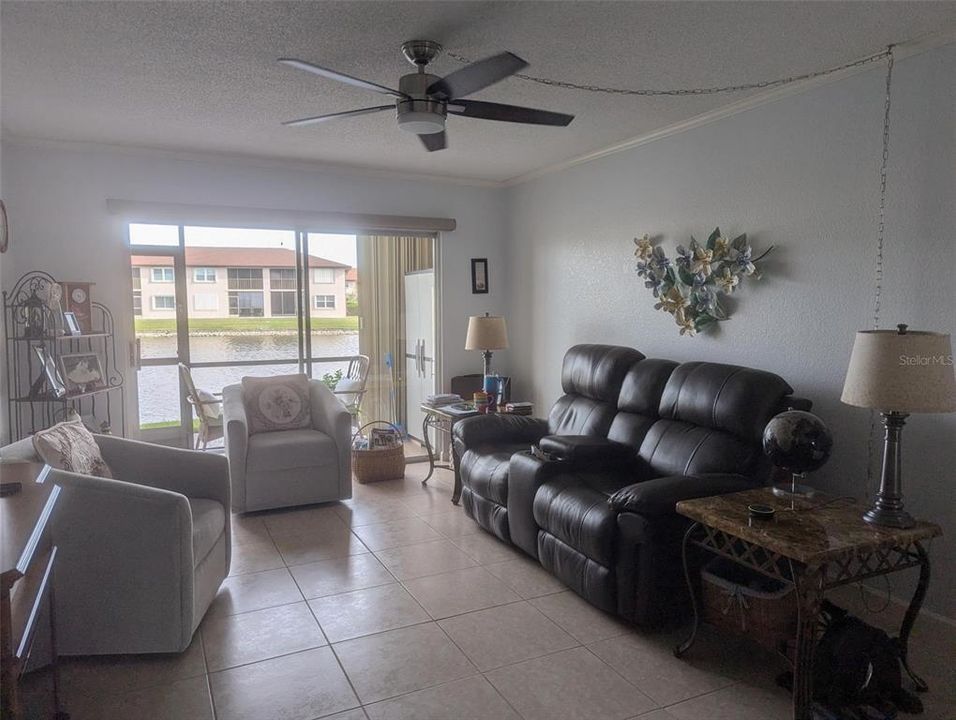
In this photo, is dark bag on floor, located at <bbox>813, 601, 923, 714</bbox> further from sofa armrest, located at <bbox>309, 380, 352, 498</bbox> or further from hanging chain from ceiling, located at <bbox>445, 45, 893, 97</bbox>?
sofa armrest, located at <bbox>309, 380, 352, 498</bbox>

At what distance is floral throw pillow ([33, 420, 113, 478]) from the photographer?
8.47 feet

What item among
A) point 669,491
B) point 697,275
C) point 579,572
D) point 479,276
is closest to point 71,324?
point 479,276

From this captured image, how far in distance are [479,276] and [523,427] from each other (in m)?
1.97

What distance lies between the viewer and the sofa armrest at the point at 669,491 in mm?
2615

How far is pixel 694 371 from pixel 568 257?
6.26ft

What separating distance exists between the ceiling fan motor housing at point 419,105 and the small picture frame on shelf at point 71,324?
280 cm

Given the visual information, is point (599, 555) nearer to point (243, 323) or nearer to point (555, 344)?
point (555, 344)

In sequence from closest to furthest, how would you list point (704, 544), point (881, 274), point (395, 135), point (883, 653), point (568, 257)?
point (883, 653)
point (704, 544)
point (881, 274)
point (395, 135)
point (568, 257)

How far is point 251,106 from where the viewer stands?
11.5 feet

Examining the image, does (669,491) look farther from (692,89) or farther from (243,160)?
(243,160)

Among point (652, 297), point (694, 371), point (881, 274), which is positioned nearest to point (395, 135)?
point (652, 297)

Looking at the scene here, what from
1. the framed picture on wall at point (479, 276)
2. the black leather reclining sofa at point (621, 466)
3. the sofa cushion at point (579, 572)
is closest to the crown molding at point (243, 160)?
the framed picture on wall at point (479, 276)

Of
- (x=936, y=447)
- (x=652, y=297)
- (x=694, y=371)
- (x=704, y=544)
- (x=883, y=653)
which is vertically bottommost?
(x=883, y=653)

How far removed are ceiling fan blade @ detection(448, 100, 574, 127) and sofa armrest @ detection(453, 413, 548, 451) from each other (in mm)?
2005
